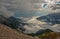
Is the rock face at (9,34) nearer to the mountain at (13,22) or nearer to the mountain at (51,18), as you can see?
the mountain at (13,22)

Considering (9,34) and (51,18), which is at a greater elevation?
(51,18)

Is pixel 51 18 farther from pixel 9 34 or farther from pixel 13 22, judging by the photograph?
pixel 9 34

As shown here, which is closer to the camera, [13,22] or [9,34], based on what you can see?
[9,34]

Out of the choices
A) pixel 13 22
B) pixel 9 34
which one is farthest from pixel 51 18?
pixel 9 34

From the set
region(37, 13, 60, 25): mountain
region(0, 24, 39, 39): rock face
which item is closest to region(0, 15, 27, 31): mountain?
region(0, 24, 39, 39): rock face

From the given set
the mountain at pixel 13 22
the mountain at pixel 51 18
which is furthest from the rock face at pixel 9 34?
the mountain at pixel 51 18

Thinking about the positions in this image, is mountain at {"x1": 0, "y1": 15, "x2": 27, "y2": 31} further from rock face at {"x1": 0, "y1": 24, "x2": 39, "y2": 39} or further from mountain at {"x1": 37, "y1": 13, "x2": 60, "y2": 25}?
mountain at {"x1": 37, "y1": 13, "x2": 60, "y2": 25}

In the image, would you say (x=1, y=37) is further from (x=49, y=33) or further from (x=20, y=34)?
(x=49, y=33)

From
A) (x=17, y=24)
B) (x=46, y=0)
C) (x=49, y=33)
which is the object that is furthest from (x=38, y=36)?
(x=46, y=0)
